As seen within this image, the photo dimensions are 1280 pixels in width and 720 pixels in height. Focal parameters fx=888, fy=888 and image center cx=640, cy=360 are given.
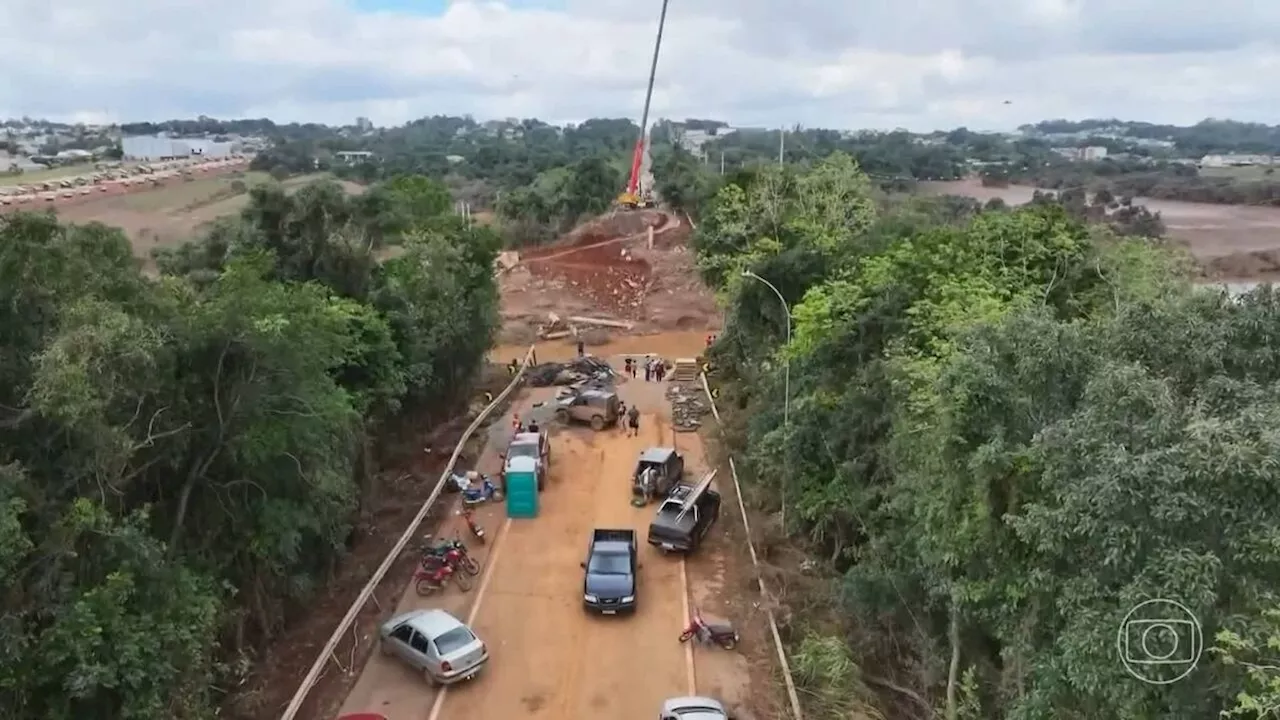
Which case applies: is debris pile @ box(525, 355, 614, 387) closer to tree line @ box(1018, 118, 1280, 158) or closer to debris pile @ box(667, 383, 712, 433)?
debris pile @ box(667, 383, 712, 433)

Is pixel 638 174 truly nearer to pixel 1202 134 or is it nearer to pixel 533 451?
pixel 533 451

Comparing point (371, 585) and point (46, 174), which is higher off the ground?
point (46, 174)

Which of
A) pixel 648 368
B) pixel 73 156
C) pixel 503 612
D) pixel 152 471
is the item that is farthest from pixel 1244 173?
pixel 73 156

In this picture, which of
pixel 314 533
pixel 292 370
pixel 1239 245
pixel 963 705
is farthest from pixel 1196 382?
pixel 1239 245

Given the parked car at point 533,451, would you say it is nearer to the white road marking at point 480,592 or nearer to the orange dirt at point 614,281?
the white road marking at point 480,592

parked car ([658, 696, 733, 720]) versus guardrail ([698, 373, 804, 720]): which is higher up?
parked car ([658, 696, 733, 720])

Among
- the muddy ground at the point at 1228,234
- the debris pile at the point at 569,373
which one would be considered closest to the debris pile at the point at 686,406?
the debris pile at the point at 569,373

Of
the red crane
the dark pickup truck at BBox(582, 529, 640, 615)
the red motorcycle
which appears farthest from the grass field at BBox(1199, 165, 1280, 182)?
the red motorcycle
